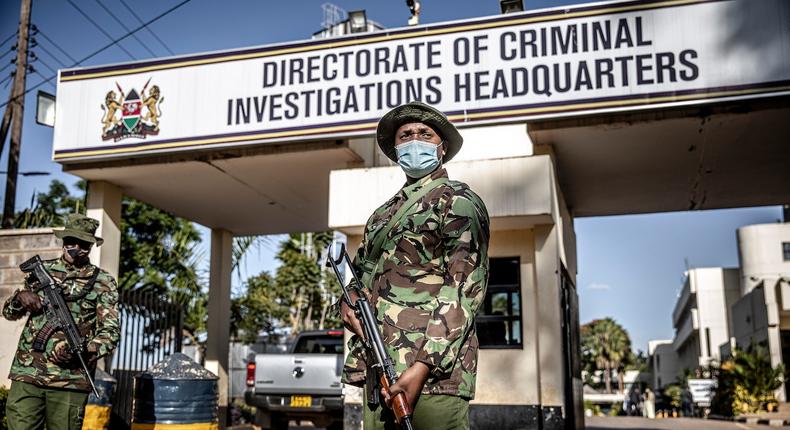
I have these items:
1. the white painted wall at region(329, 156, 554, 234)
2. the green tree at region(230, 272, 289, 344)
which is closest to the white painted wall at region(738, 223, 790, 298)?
the green tree at region(230, 272, 289, 344)

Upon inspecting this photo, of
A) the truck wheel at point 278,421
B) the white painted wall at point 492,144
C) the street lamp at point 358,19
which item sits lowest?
the truck wheel at point 278,421

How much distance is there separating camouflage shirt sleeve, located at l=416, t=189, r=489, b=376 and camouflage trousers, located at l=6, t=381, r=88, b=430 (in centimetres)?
346

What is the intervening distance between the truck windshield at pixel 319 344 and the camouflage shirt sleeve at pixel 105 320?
6.02m

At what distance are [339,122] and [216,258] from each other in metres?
5.89

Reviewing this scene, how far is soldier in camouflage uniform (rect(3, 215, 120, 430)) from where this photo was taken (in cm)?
521

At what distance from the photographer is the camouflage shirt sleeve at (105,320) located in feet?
18.0

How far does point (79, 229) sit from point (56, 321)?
686 millimetres

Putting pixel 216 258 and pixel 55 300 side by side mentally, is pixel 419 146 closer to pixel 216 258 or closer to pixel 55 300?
pixel 55 300

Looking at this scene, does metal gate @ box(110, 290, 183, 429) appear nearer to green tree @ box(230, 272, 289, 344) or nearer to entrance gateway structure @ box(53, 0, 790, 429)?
entrance gateway structure @ box(53, 0, 790, 429)

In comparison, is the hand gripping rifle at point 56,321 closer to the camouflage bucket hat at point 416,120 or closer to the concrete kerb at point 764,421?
the camouflage bucket hat at point 416,120

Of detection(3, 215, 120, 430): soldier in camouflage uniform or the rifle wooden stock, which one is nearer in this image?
the rifle wooden stock

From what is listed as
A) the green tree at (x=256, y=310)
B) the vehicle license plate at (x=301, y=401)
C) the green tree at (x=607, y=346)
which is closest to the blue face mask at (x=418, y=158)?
the vehicle license plate at (x=301, y=401)

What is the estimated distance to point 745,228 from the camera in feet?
147

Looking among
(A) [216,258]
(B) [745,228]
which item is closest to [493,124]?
(A) [216,258]
